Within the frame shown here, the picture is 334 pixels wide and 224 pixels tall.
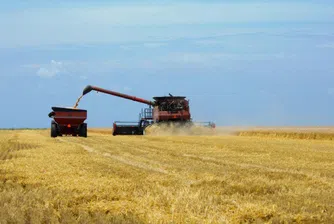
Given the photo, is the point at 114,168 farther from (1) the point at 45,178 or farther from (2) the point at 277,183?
(2) the point at 277,183

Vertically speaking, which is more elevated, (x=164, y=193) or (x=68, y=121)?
(x=68, y=121)

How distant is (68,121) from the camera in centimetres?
4081

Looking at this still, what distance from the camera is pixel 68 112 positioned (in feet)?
133

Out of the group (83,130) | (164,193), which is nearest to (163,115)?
(83,130)

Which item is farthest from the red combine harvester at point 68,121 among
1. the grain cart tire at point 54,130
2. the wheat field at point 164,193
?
the wheat field at point 164,193

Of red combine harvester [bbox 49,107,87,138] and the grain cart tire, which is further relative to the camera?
the grain cart tire

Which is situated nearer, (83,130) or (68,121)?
(68,121)

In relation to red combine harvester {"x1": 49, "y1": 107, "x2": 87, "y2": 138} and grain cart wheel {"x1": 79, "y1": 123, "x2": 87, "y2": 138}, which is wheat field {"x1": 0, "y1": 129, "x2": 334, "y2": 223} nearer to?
red combine harvester {"x1": 49, "y1": 107, "x2": 87, "y2": 138}

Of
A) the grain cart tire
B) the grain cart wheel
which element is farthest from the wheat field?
the grain cart wheel

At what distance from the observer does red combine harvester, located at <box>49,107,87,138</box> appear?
4028 cm

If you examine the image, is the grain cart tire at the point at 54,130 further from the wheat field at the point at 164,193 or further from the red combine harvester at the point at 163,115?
the wheat field at the point at 164,193

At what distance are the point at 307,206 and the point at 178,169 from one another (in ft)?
19.1

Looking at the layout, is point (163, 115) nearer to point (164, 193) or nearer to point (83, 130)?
point (83, 130)

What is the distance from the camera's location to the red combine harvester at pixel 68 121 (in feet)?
132
